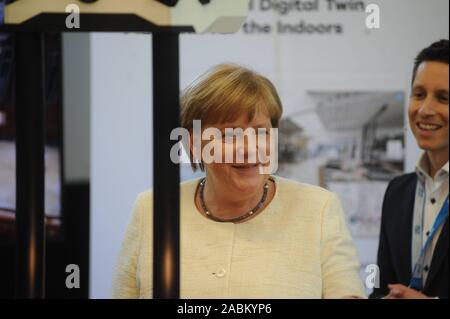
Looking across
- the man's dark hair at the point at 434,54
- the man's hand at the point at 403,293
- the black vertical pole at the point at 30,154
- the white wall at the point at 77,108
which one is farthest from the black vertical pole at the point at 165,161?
the white wall at the point at 77,108

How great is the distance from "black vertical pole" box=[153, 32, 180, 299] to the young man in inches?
19.3

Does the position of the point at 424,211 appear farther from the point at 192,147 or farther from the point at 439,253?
the point at 192,147

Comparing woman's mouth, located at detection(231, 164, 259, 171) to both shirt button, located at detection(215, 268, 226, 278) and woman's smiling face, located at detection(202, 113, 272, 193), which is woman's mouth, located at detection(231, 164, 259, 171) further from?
shirt button, located at detection(215, 268, 226, 278)

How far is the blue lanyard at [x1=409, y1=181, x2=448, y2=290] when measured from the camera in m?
0.94

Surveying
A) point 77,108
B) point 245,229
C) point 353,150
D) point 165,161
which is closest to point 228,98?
point 245,229

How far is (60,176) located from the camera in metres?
1.49

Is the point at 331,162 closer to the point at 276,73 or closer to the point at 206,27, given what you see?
the point at 276,73

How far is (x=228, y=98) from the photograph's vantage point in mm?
825

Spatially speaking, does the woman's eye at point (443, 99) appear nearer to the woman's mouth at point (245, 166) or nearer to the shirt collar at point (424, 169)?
the shirt collar at point (424, 169)

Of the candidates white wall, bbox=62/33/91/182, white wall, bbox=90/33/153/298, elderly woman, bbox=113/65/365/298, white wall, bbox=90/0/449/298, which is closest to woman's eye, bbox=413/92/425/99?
white wall, bbox=90/0/449/298

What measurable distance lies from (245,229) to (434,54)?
452mm

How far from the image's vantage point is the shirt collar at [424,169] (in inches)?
38.1

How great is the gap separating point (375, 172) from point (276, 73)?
0.96ft

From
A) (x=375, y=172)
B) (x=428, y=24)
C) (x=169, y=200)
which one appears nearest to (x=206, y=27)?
(x=169, y=200)
